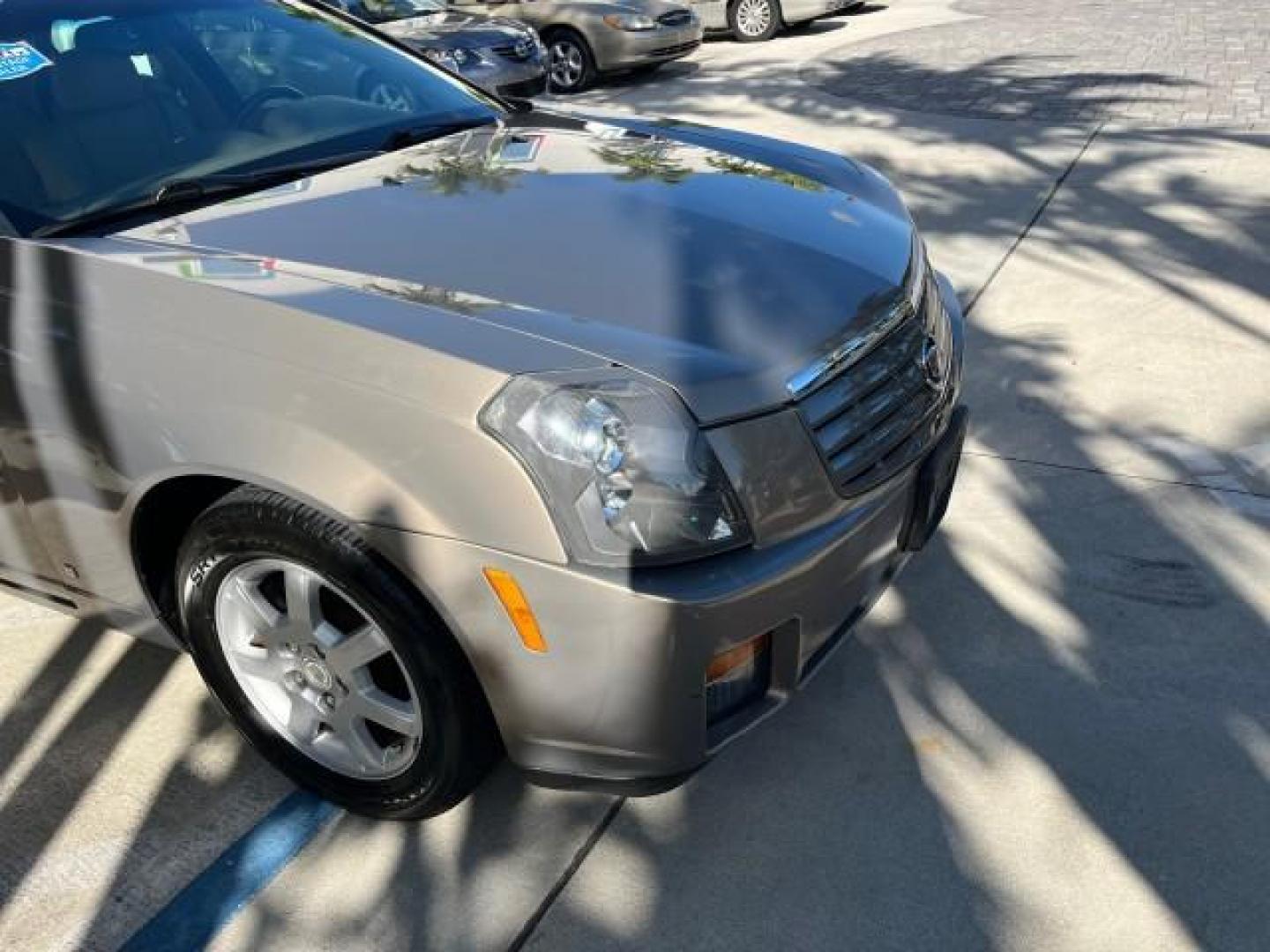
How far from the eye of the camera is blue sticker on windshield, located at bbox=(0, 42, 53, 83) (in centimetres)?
290

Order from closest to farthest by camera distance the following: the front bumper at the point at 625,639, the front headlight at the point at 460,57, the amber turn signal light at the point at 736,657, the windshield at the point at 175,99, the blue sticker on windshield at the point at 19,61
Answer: the front bumper at the point at 625,639 < the amber turn signal light at the point at 736,657 < the windshield at the point at 175,99 < the blue sticker on windshield at the point at 19,61 < the front headlight at the point at 460,57

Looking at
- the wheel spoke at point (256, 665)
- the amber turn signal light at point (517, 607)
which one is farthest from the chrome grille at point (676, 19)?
the amber turn signal light at point (517, 607)

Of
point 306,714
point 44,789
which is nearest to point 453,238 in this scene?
point 306,714

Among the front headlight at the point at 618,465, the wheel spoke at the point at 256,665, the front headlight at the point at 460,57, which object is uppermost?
the front headlight at the point at 618,465

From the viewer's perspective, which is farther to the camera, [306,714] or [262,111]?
[262,111]

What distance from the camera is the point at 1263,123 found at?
7227 mm

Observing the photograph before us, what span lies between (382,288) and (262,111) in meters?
1.24

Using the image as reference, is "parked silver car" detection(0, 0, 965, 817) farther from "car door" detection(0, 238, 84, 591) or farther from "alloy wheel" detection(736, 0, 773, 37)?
"alloy wheel" detection(736, 0, 773, 37)

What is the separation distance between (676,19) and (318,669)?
1005 centimetres

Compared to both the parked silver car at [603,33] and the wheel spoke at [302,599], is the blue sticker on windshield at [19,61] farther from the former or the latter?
the parked silver car at [603,33]

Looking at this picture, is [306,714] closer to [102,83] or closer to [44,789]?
[44,789]

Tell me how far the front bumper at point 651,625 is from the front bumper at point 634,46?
9.58 meters

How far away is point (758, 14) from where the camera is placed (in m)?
12.9

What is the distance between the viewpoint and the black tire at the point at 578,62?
36.8 feet
